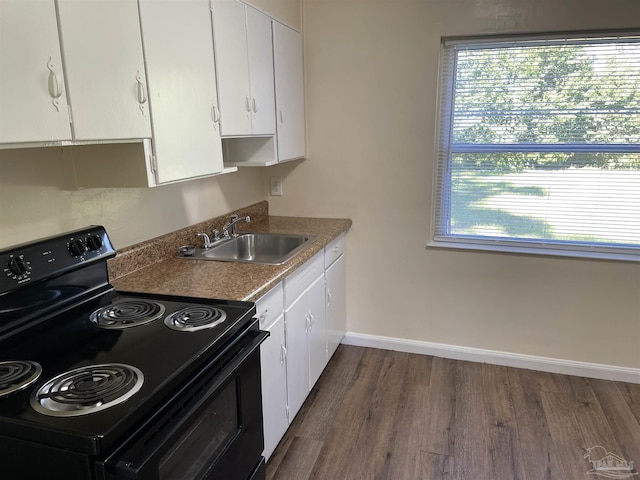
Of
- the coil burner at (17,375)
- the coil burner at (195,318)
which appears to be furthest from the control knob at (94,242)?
the coil burner at (17,375)

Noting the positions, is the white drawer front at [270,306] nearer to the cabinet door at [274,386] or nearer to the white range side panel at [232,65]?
the cabinet door at [274,386]

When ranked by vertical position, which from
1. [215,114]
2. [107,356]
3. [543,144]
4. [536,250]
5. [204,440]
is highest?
[215,114]

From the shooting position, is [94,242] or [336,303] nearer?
[94,242]

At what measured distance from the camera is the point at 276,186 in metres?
3.16

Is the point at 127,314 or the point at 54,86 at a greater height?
the point at 54,86

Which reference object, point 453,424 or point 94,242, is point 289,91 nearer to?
point 94,242

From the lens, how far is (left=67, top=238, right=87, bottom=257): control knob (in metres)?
1.51

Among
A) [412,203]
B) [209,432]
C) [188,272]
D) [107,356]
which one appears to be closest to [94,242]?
[188,272]

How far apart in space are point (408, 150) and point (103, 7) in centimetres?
194

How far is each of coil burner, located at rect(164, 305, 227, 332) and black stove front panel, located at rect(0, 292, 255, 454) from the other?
2 centimetres

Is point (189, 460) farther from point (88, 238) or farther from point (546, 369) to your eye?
point (546, 369)

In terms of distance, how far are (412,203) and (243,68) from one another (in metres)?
1.37

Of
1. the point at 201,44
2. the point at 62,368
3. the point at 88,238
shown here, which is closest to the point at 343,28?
the point at 201,44

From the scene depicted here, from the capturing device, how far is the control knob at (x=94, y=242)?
1.59 m
